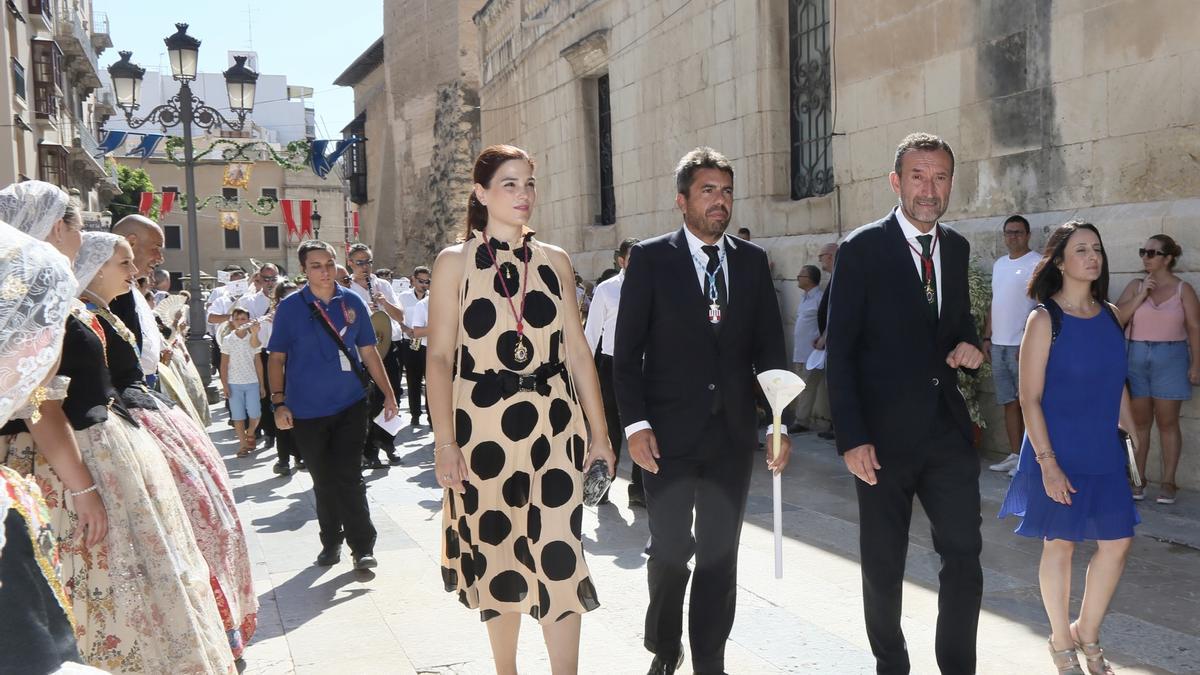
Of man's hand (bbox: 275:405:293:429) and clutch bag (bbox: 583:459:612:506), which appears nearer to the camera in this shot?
clutch bag (bbox: 583:459:612:506)

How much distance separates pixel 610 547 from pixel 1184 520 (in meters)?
3.52

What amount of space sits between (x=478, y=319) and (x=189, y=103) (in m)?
12.1

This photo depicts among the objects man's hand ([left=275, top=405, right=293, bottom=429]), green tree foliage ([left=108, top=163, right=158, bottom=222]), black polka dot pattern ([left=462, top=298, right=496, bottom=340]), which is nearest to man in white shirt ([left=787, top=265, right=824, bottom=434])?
man's hand ([left=275, top=405, right=293, bottom=429])

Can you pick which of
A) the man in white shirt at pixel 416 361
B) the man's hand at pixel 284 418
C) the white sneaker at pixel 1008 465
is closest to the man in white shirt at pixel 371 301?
the man in white shirt at pixel 416 361

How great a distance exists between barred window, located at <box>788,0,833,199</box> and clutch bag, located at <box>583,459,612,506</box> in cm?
807

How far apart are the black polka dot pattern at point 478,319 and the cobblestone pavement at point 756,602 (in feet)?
4.86

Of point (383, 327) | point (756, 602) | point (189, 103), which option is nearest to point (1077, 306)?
point (756, 602)

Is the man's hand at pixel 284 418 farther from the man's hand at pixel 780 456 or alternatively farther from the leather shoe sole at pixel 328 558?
the man's hand at pixel 780 456

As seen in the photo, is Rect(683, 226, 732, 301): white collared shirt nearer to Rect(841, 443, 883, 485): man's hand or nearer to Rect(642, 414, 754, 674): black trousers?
Rect(642, 414, 754, 674): black trousers

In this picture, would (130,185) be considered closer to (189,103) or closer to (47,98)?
(47,98)

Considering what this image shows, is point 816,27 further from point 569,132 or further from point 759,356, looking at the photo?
point 759,356

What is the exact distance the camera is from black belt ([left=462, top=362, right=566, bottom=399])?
379 cm

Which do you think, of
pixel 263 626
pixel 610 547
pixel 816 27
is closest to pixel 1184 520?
pixel 610 547

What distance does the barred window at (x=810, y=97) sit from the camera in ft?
37.3
